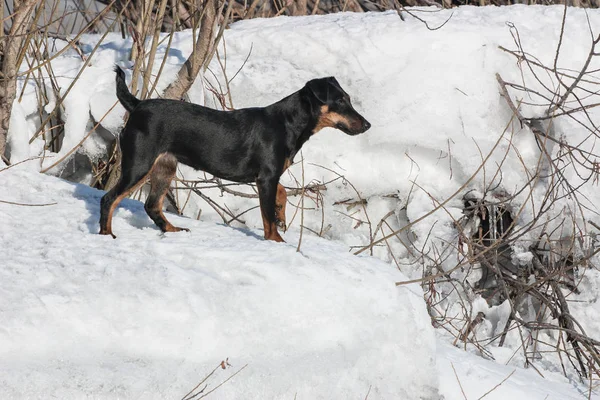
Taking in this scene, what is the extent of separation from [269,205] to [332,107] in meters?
0.65

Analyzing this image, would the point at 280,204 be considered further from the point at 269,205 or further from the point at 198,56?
the point at 198,56

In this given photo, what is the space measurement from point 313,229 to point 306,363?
2.71m

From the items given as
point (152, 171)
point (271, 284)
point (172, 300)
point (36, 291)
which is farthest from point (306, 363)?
point (152, 171)

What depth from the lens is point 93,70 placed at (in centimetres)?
A: 577

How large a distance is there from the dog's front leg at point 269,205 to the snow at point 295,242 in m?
0.10

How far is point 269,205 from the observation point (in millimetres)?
4113

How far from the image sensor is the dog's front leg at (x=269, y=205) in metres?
4.09

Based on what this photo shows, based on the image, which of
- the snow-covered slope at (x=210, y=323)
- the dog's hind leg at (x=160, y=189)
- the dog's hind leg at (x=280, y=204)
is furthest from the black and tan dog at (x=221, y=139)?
the snow-covered slope at (x=210, y=323)

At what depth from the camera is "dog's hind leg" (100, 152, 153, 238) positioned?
155 inches

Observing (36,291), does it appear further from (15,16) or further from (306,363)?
(15,16)

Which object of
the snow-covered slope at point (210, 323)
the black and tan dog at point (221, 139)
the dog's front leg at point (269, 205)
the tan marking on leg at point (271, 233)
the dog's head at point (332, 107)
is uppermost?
the dog's head at point (332, 107)

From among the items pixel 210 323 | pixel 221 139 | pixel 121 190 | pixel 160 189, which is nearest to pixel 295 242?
pixel 221 139

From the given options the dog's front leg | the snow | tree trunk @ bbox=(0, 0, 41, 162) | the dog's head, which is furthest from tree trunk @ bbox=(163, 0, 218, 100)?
the dog's front leg

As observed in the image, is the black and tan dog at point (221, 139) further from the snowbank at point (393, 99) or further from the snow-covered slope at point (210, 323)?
the snowbank at point (393, 99)
